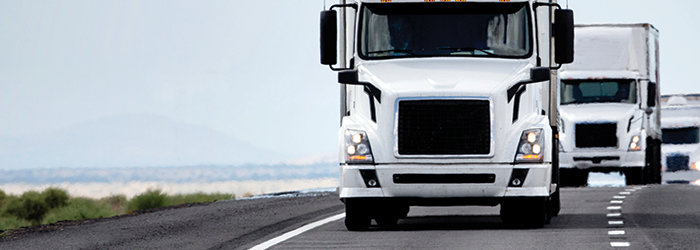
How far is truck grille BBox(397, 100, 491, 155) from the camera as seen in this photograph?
41.2ft

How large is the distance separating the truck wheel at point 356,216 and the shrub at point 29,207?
18355mm

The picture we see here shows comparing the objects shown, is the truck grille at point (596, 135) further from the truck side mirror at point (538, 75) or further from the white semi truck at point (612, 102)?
the truck side mirror at point (538, 75)

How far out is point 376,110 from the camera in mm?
12672

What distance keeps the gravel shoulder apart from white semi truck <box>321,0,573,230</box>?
154cm

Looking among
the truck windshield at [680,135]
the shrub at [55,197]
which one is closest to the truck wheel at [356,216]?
the shrub at [55,197]

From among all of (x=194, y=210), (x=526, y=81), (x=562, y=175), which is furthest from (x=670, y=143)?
(x=526, y=81)

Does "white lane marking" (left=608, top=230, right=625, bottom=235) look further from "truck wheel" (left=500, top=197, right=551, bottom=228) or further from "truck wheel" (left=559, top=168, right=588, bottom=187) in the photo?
"truck wheel" (left=559, top=168, right=588, bottom=187)

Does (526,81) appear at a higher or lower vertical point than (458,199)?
higher

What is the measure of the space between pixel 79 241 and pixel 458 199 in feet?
14.0

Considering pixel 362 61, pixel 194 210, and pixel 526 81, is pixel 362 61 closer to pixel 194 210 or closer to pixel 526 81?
pixel 526 81

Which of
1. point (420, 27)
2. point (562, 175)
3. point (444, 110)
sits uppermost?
point (420, 27)

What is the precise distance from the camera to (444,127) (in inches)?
496

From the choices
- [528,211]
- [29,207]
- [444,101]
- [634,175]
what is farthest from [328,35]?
[29,207]

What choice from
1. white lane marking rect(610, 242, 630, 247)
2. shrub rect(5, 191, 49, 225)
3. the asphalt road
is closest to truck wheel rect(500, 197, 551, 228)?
the asphalt road
